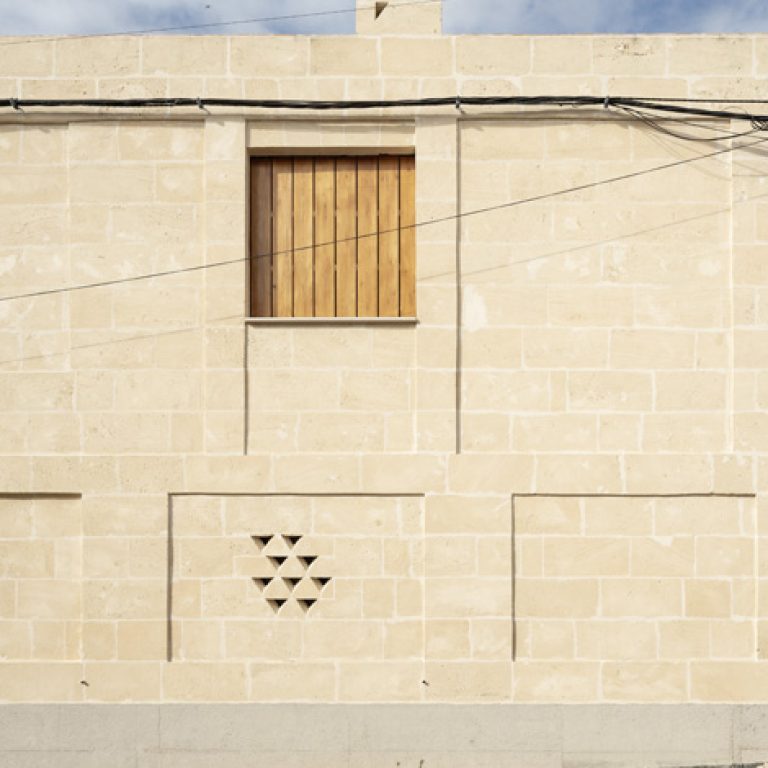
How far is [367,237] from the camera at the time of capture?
6418mm

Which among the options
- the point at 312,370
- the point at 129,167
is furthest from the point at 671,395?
the point at 129,167

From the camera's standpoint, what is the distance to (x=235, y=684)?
617 cm

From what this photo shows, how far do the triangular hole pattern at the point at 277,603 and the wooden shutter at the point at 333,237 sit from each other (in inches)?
95.1

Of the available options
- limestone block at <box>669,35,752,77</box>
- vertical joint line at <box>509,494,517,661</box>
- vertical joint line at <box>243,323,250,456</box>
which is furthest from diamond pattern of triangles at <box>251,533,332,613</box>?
limestone block at <box>669,35,752,77</box>

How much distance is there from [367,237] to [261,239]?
91 centimetres

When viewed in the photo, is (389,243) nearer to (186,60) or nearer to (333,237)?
(333,237)

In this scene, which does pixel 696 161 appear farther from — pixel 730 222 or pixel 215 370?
pixel 215 370

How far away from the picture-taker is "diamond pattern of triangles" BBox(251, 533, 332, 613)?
624cm

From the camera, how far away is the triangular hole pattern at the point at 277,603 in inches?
247

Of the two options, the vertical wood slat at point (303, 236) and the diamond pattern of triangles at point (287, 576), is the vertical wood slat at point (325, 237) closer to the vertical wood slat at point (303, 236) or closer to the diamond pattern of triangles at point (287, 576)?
the vertical wood slat at point (303, 236)

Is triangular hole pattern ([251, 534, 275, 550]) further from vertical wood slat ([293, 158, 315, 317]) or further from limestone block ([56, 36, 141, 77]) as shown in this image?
limestone block ([56, 36, 141, 77])

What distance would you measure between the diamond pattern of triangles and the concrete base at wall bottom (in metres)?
0.88

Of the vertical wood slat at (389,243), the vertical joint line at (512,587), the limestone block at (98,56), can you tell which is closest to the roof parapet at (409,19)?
the vertical wood slat at (389,243)

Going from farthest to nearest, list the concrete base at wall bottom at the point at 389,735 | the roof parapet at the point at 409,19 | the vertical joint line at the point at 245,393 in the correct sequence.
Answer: the roof parapet at the point at 409,19 → the vertical joint line at the point at 245,393 → the concrete base at wall bottom at the point at 389,735
